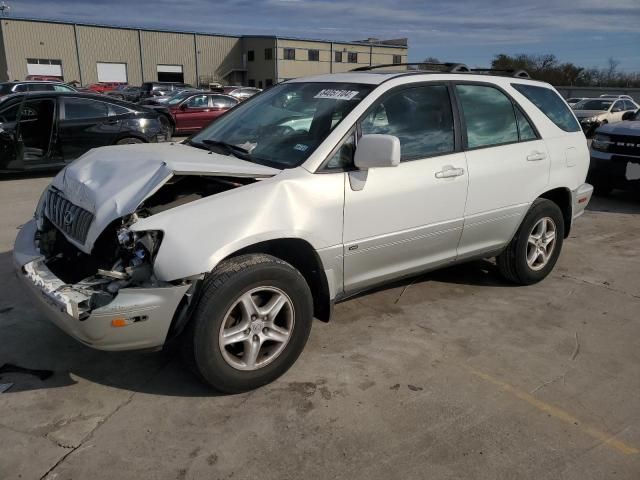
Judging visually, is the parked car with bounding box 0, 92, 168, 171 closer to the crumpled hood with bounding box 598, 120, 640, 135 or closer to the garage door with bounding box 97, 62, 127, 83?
the crumpled hood with bounding box 598, 120, 640, 135

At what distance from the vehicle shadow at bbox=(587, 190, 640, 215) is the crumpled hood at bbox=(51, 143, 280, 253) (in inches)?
272

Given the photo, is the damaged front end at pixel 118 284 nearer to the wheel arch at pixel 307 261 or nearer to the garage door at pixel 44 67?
the wheel arch at pixel 307 261

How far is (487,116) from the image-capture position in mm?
4320

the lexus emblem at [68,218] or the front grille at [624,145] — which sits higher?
the lexus emblem at [68,218]

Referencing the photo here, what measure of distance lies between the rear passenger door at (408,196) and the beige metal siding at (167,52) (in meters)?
60.2

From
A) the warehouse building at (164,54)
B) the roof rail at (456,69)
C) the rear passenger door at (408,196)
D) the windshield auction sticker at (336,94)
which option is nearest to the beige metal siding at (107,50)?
the warehouse building at (164,54)

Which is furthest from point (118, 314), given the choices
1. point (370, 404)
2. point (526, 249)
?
point (526, 249)

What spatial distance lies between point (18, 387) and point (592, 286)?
4.69m

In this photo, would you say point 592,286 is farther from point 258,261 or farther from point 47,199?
point 47,199

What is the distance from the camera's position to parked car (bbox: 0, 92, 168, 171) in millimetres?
9023

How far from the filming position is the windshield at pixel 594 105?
21.9 m

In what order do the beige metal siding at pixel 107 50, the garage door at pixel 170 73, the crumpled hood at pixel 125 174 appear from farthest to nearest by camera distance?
the garage door at pixel 170 73, the beige metal siding at pixel 107 50, the crumpled hood at pixel 125 174

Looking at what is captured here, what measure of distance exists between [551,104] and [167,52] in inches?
2422

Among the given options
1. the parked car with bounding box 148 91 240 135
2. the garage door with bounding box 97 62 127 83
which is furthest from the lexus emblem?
the garage door with bounding box 97 62 127 83
